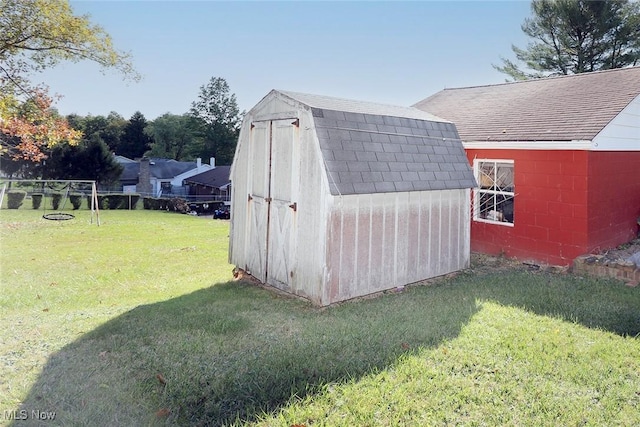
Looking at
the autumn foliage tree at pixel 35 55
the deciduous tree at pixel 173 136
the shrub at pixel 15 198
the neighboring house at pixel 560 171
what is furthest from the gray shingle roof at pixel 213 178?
the neighboring house at pixel 560 171

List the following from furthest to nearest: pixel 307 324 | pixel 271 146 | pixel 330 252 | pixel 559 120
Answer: pixel 559 120
pixel 271 146
pixel 330 252
pixel 307 324

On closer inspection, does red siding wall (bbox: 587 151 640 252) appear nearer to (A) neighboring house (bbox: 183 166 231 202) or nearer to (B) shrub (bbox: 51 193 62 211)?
(B) shrub (bbox: 51 193 62 211)

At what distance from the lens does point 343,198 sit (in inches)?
223

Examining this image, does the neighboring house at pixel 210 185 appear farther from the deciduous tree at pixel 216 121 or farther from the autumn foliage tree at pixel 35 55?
the autumn foliage tree at pixel 35 55

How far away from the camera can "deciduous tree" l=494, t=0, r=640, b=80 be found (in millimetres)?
19750

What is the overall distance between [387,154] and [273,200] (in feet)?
6.38

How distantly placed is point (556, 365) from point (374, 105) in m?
5.30

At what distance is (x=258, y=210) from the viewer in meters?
6.77

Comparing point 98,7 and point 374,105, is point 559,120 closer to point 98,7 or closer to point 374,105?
point 374,105

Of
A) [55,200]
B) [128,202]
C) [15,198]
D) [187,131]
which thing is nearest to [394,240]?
[15,198]

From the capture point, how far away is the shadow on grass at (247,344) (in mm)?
2988

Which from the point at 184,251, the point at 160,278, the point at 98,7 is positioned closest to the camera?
the point at 160,278

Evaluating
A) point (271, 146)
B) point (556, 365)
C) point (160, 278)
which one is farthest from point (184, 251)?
point (556, 365)

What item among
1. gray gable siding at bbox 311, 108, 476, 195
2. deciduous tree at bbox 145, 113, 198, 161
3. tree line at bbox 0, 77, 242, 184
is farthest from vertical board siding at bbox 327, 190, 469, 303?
deciduous tree at bbox 145, 113, 198, 161
